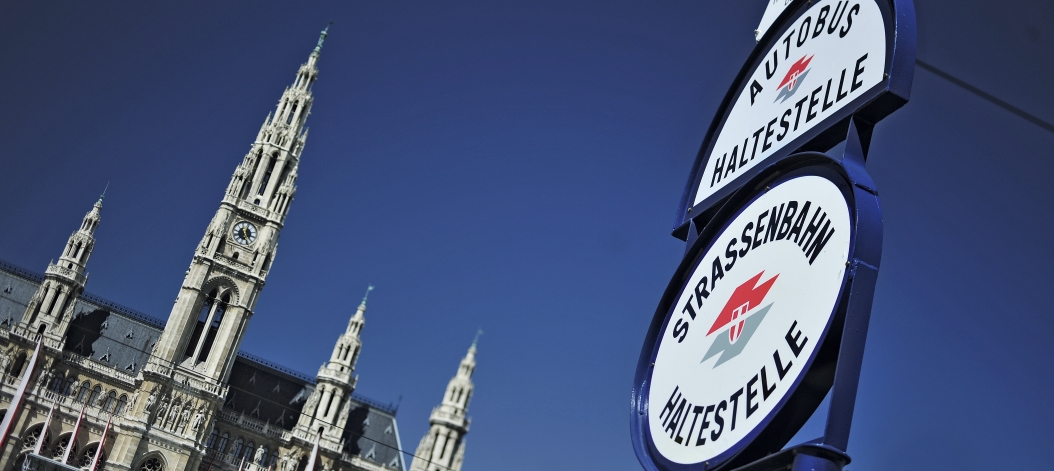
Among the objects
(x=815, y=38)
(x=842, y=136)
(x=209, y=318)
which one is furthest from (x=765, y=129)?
(x=209, y=318)

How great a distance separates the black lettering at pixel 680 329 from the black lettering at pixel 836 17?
1.64 m

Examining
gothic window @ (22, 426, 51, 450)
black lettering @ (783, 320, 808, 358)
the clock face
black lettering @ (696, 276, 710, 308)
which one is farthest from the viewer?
the clock face

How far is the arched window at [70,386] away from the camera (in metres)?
81.5

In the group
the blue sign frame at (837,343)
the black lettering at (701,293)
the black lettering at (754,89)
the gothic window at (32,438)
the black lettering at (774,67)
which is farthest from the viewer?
the gothic window at (32,438)

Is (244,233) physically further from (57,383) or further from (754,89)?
(754,89)

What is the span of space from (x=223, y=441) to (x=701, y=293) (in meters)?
85.2

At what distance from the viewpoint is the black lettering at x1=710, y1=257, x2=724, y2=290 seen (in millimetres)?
5449

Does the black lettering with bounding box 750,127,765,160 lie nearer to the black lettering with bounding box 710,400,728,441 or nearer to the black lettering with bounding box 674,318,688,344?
the black lettering with bounding box 674,318,688,344

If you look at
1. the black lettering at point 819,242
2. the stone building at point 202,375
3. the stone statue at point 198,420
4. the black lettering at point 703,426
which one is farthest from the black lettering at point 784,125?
the stone statue at point 198,420

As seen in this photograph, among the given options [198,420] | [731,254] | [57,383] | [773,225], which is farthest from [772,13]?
[57,383]

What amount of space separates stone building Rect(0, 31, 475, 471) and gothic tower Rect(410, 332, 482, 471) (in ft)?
0.33

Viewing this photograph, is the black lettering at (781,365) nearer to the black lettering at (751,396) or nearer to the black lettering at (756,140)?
the black lettering at (751,396)

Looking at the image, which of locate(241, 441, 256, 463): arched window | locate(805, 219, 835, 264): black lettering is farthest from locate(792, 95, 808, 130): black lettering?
locate(241, 441, 256, 463): arched window

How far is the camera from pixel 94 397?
8181 cm
